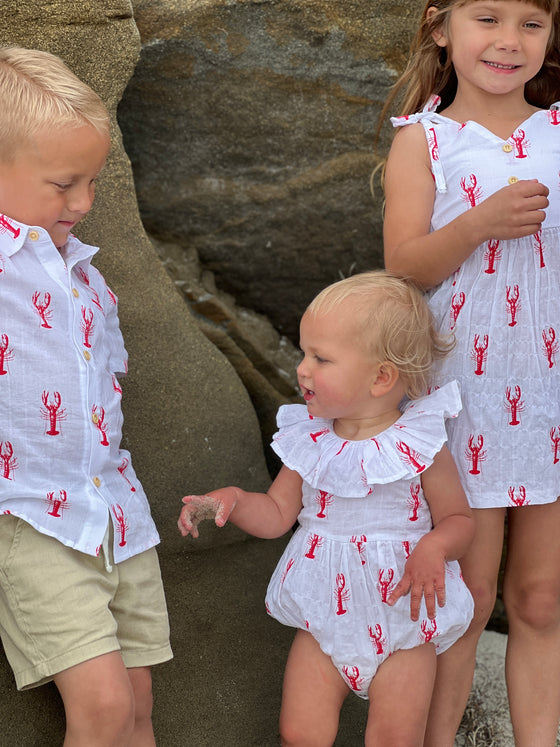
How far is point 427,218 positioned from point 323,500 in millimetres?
610

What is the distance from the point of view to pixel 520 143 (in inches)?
81.9

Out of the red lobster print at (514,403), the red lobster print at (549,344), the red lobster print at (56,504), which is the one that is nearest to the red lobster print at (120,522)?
the red lobster print at (56,504)

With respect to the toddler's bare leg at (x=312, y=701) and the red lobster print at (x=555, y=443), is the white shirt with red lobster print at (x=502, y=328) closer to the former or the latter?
the red lobster print at (x=555, y=443)

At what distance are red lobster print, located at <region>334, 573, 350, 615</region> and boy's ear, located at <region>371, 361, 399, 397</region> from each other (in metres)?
0.36

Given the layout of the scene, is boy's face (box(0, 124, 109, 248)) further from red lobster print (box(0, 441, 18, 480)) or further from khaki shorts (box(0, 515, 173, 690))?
khaki shorts (box(0, 515, 173, 690))

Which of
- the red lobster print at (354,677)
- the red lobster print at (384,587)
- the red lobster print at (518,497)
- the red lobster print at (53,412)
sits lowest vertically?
the red lobster print at (354,677)

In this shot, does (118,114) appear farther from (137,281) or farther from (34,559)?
(34,559)

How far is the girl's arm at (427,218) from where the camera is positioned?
1.92 meters

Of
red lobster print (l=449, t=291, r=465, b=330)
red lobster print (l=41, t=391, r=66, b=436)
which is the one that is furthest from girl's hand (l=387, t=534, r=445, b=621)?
red lobster print (l=41, t=391, r=66, b=436)

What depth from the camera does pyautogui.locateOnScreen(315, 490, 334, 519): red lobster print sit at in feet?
6.48

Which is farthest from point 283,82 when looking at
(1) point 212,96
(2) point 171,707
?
(2) point 171,707

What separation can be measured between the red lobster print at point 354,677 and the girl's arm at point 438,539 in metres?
0.16

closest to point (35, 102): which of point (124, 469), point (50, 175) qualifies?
point (50, 175)

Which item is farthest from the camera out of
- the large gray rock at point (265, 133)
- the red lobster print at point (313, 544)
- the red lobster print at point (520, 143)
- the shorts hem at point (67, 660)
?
the large gray rock at point (265, 133)
